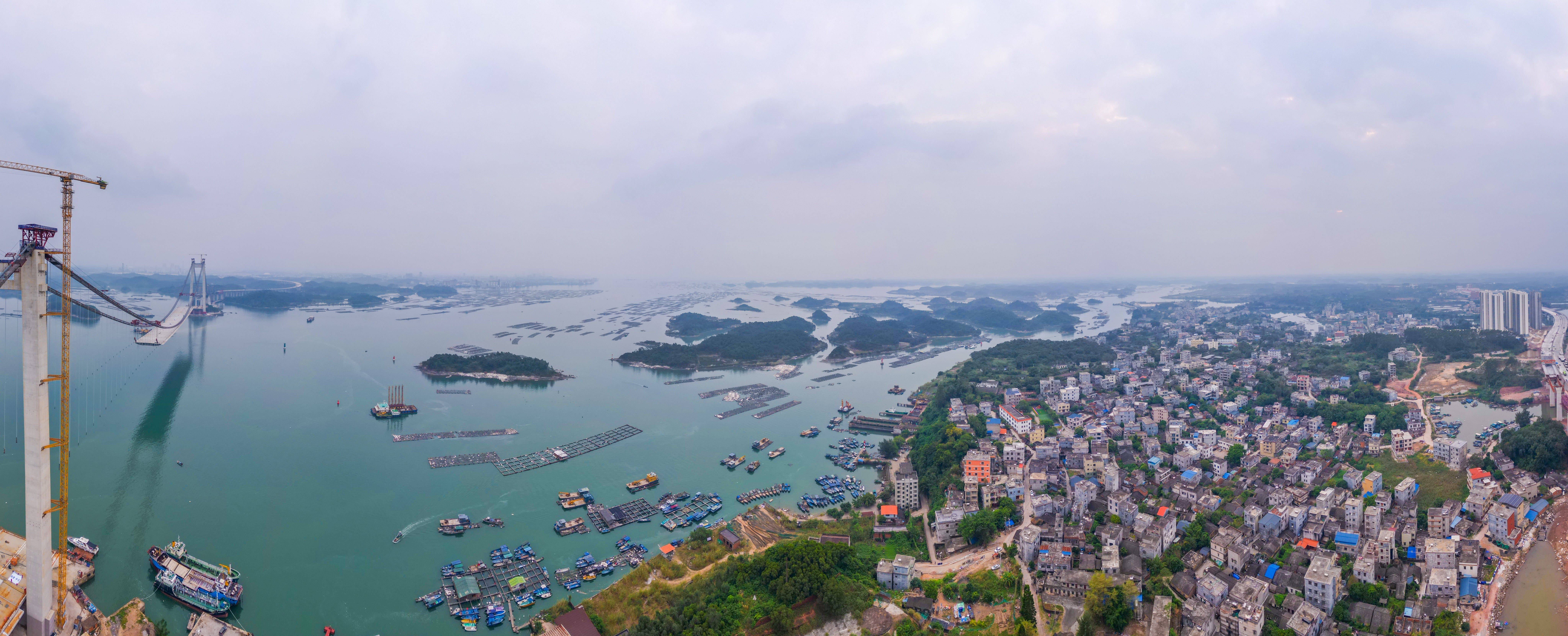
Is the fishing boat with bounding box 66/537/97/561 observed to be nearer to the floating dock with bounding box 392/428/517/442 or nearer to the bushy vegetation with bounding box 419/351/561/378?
the floating dock with bounding box 392/428/517/442

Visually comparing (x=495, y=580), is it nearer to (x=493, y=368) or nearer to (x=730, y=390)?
(x=730, y=390)

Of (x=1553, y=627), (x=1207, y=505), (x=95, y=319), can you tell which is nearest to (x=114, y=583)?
(x=1207, y=505)

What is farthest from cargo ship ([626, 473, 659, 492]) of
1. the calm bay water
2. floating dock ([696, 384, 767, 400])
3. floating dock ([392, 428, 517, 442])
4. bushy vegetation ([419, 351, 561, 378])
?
bushy vegetation ([419, 351, 561, 378])

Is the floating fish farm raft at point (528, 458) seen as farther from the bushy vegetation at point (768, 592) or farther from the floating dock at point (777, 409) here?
the bushy vegetation at point (768, 592)

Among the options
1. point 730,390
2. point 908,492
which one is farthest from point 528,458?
point 730,390

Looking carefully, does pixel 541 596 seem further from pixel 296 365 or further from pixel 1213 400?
pixel 296 365

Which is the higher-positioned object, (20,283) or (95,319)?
(20,283)

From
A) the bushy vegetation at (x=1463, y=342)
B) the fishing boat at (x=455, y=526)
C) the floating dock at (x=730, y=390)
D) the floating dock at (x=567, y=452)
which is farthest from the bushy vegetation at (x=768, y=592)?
the bushy vegetation at (x=1463, y=342)
